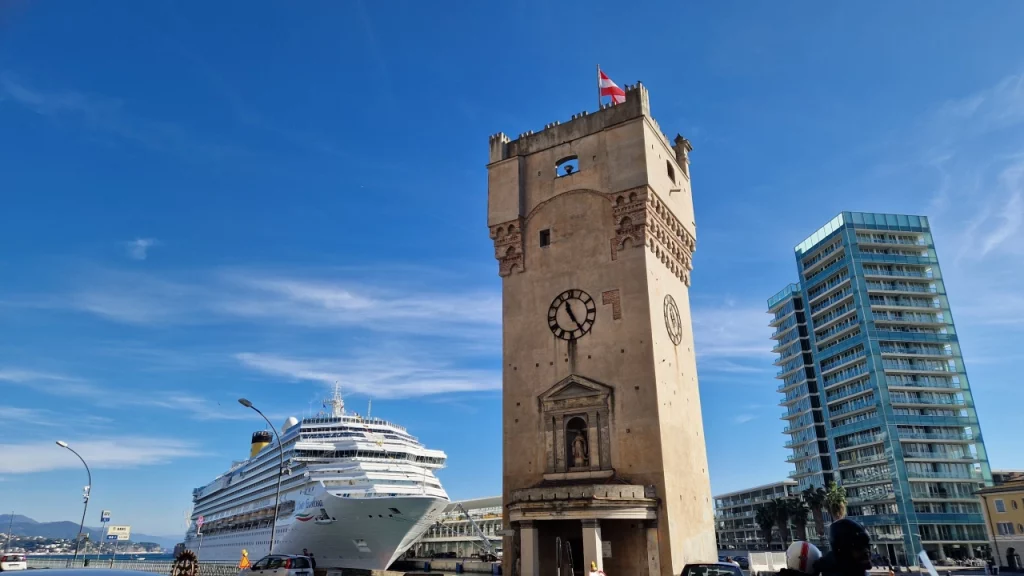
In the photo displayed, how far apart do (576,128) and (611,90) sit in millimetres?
2788

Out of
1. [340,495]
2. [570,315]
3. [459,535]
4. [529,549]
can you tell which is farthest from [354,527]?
[459,535]

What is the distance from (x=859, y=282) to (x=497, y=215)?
74939mm

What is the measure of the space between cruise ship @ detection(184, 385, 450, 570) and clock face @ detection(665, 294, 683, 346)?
1062 inches

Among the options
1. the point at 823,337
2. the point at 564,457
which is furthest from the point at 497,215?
the point at 823,337

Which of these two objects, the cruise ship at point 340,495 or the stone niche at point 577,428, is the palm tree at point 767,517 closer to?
the cruise ship at point 340,495

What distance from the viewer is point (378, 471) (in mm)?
56531

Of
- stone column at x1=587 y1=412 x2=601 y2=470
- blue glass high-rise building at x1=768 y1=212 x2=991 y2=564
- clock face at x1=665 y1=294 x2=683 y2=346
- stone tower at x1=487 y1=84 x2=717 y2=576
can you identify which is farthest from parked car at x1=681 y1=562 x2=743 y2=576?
blue glass high-rise building at x1=768 y1=212 x2=991 y2=564

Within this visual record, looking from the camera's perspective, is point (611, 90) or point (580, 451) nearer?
point (580, 451)

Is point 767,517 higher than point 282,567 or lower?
higher

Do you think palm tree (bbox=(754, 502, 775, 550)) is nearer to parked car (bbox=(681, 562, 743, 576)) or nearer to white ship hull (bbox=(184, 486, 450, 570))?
white ship hull (bbox=(184, 486, 450, 570))

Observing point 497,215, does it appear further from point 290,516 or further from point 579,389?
point 290,516

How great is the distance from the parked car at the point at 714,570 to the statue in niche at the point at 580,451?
35.2ft

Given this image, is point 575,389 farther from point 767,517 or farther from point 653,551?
point 767,517

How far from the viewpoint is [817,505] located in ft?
276
